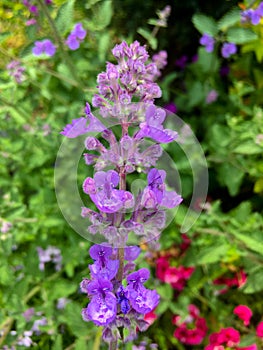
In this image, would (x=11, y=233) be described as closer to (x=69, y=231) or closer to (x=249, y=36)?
(x=69, y=231)

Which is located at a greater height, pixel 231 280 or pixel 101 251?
pixel 101 251

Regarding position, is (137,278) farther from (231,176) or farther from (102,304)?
(231,176)

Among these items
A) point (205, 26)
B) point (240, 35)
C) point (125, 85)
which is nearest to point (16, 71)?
point (205, 26)

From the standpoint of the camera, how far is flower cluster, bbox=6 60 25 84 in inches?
93.1

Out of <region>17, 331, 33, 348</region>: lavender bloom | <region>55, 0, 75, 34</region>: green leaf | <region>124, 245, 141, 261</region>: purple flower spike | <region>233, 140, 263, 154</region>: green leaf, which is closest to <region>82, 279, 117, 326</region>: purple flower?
<region>124, 245, 141, 261</region>: purple flower spike

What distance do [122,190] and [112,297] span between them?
0.26 metres

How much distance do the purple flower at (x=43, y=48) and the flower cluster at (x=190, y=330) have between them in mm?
1485

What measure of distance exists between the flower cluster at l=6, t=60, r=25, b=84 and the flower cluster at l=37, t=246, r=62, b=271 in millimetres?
943

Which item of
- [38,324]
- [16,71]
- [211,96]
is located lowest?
[38,324]

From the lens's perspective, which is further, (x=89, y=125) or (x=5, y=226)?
(x=5, y=226)

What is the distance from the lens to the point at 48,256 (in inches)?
106

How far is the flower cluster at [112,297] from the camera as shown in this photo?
1.17 m

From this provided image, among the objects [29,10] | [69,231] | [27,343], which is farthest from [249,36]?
[27,343]

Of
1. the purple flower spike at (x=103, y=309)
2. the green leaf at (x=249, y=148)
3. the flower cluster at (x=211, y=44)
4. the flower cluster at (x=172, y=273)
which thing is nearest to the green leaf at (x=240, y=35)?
the flower cluster at (x=211, y=44)
